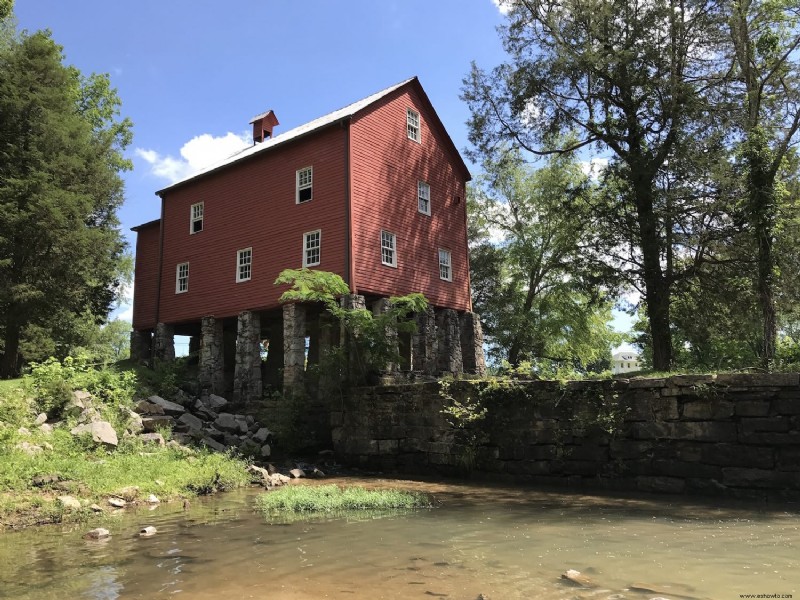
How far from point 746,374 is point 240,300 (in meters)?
17.6

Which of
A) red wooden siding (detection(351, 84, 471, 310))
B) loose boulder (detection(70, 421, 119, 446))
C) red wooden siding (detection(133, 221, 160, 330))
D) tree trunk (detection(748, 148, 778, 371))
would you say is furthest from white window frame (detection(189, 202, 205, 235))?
tree trunk (detection(748, 148, 778, 371))

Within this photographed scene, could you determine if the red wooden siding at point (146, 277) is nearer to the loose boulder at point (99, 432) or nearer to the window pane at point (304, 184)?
the window pane at point (304, 184)

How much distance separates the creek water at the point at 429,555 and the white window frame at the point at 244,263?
1398 centimetres

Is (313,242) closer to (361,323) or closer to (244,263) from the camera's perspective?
(244,263)

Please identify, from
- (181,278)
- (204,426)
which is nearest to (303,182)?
(181,278)

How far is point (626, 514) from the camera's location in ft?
27.3

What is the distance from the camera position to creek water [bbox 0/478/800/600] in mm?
4703

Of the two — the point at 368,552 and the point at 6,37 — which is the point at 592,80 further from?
the point at 6,37

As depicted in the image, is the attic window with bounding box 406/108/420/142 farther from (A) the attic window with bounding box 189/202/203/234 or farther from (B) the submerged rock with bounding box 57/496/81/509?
(B) the submerged rock with bounding box 57/496/81/509

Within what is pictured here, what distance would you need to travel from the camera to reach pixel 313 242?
20375mm

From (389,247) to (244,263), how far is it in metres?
6.17

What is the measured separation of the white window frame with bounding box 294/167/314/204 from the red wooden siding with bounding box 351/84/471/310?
1.94 meters

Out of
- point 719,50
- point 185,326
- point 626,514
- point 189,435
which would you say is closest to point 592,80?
point 719,50

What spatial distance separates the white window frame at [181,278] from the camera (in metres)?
24.5
